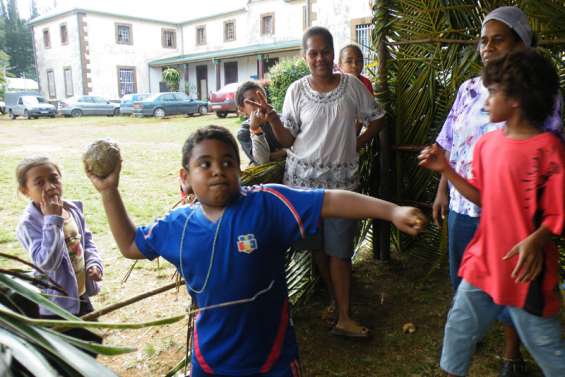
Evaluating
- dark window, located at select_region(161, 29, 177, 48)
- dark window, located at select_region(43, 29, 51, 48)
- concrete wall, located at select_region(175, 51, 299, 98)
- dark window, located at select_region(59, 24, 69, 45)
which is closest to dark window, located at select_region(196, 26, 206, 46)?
dark window, located at select_region(161, 29, 177, 48)

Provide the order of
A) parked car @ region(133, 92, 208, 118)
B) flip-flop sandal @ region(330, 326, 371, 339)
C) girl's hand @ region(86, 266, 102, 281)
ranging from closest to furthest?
1. girl's hand @ region(86, 266, 102, 281)
2. flip-flop sandal @ region(330, 326, 371, 339)
3. parked car @ region(133, 92, 208, 118)

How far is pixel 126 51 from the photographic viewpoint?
113 ft

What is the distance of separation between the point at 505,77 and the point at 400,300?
7.19 feet

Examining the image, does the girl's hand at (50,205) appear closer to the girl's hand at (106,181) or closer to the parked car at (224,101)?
the girl's hand at (106,181)

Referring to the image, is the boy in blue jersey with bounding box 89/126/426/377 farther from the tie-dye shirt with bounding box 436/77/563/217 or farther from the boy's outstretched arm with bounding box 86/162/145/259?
the tie-dye shirt with bounding box 436/77/563/217

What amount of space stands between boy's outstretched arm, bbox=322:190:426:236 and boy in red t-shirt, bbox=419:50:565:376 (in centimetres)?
41

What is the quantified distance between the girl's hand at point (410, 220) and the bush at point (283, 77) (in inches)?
502

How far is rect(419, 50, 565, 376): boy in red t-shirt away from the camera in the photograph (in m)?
1.73

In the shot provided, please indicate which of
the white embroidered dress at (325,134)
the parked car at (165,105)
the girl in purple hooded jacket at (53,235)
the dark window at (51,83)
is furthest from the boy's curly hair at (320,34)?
the dark window at (51,83)

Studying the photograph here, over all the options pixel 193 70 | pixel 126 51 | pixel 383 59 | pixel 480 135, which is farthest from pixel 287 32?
pixel 480 135

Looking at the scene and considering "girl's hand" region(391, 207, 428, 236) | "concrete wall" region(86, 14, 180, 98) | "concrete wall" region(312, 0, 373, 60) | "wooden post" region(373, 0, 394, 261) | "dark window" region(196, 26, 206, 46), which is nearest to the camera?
"girl's hand" region(391, 207, 428, 236)

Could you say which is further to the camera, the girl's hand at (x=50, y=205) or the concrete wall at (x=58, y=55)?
the concrete wall at (x=58, y=55)

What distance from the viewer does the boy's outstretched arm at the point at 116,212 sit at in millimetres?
1648

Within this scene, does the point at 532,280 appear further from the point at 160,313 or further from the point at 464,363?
the point at 160,313
